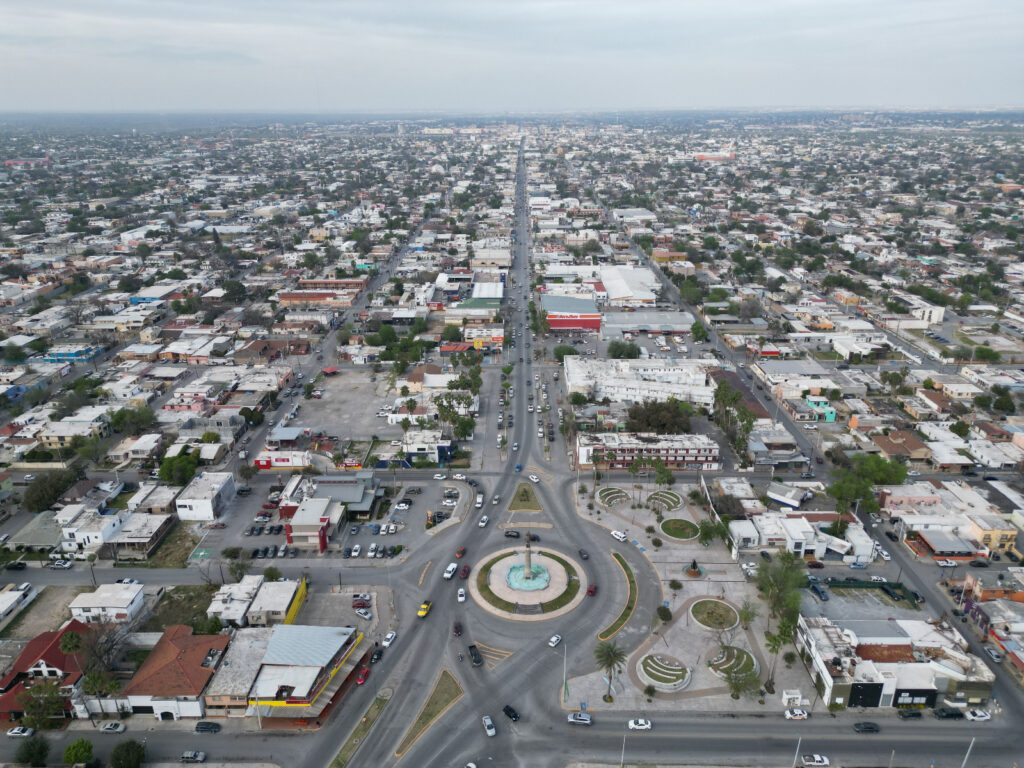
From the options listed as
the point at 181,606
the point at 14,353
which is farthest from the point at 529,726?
the point at 14,353

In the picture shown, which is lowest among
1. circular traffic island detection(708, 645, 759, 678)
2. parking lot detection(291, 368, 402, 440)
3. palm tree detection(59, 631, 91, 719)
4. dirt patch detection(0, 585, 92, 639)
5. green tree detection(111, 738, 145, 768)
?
dirt patch detection(0, 585, 92, 639)

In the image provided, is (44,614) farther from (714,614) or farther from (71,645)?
(714,614)

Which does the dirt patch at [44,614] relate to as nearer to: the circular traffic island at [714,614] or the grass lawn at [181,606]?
the grass lawn at [181,606]

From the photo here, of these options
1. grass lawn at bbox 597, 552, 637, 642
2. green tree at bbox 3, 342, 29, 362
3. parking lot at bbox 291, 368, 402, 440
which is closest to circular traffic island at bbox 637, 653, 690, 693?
grass lawn at bbox 597, 552, 637, 642

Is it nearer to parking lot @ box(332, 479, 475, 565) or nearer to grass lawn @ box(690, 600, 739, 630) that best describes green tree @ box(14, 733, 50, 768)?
parking lot @ box(332, 479, 475, 565)

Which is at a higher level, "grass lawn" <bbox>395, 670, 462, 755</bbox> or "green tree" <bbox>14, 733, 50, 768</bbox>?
"green tree" <bbox>14, 733, 50, 768</bbox>

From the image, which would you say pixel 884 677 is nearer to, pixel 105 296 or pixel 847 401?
pixel 847 401

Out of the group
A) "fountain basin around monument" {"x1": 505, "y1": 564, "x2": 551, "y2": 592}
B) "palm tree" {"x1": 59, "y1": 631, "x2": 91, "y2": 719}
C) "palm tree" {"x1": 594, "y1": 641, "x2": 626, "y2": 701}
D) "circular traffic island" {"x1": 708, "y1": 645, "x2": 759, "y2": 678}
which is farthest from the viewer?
"fountain basin around monument" {"x1": 505, "y1": 564, "x2": 551, "y2": 592}
